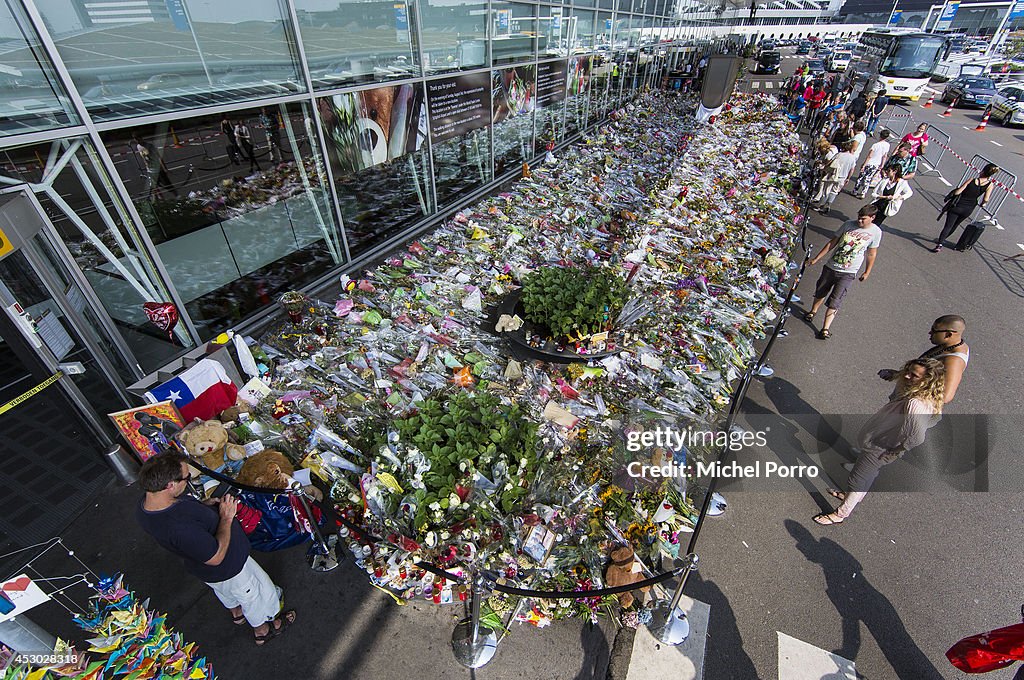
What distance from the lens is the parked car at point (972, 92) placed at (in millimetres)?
22531

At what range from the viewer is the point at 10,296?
10.4 feet

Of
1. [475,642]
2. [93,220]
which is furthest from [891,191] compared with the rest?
[93,220]

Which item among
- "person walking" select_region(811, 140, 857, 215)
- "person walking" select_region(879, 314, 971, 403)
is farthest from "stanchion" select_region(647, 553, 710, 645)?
"person walking" select_region(811, 140, 857, 215)

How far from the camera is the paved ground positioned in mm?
3039

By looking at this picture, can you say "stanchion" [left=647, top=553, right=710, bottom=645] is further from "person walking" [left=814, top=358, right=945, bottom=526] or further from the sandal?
"person walking" [left=814, top=358, right=945, bottom=526]

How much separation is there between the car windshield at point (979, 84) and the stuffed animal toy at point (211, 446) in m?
36.4

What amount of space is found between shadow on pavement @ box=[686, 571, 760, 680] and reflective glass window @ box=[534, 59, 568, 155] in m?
11.5

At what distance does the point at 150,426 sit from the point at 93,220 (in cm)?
194

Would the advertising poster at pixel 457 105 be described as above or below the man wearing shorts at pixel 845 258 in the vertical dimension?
above

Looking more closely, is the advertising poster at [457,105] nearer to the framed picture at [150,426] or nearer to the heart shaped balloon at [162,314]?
the heart shaped balloon at [162,314]

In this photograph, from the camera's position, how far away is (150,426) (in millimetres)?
3645

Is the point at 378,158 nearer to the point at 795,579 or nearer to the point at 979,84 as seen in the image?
the point at 795,579

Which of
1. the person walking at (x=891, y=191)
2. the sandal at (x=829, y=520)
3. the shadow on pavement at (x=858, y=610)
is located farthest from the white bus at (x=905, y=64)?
the shadow on pavement at (x=858, y=610)

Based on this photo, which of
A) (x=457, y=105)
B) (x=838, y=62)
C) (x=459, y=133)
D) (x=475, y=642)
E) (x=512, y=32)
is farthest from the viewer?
(x=838, y=62)
